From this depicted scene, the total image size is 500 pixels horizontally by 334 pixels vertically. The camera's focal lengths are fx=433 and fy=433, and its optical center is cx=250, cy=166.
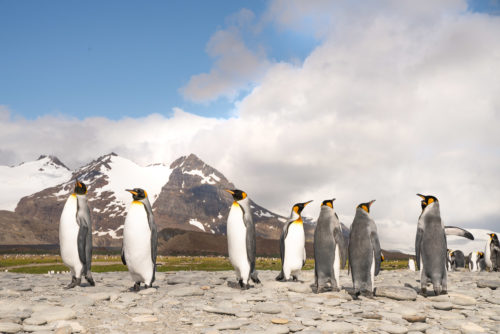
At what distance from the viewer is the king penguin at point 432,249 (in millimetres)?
11148

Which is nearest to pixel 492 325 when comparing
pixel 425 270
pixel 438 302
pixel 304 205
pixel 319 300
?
pixel 438 302

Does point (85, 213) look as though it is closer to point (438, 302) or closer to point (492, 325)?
point (438, 302)

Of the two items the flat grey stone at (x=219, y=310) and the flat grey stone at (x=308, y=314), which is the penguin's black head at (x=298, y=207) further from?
the flat grey stone at (x=219, y=310)

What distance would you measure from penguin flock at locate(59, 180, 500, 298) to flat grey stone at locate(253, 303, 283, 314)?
2366 mm

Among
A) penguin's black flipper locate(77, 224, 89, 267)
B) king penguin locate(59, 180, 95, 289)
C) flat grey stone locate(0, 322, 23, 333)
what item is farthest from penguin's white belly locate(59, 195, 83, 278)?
flat grey stone locate(0, 322, 23, 333)

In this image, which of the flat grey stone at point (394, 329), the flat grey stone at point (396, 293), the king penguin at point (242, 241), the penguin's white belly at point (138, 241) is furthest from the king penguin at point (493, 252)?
the penguin's white belly at point (138, 241)

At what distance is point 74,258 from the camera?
1173cm

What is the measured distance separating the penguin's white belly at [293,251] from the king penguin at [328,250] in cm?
124

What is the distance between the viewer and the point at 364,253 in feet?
34.7

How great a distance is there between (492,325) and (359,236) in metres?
3.29

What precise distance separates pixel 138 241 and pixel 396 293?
6448mm

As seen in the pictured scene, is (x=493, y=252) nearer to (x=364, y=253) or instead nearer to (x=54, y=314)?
(x=364, y=253)

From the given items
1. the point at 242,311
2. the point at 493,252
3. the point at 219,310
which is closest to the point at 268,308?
the point at 242,311

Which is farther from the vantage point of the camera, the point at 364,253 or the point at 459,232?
the point at 459,232
